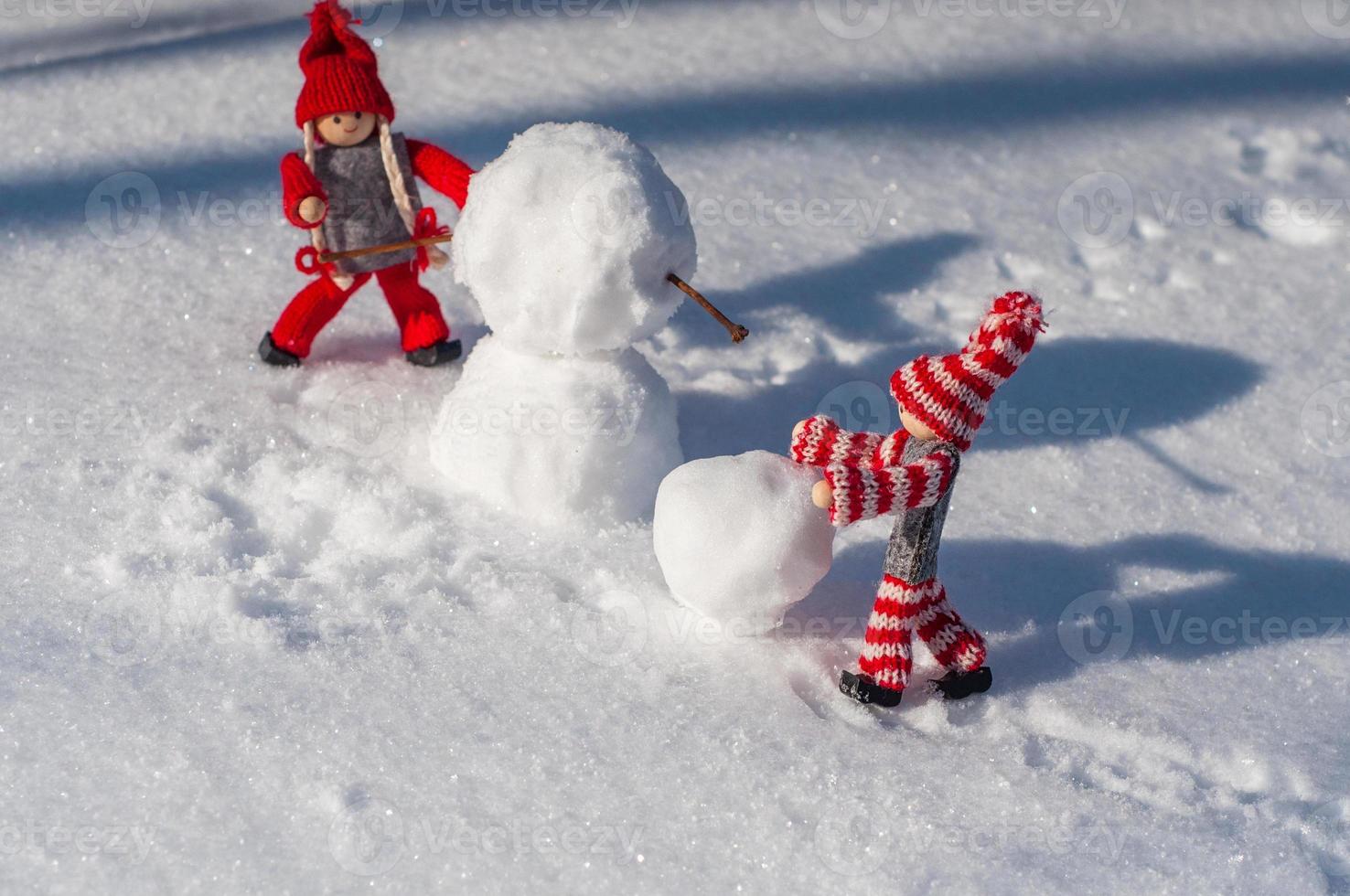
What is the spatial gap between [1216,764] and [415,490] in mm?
1504

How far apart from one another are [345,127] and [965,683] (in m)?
A: 1.58

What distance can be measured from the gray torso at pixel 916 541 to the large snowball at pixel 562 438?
→ 1.87ft

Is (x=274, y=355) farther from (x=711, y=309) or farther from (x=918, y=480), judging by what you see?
(x=918, y=480)

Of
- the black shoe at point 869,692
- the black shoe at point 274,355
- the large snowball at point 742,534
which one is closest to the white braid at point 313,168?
the black shoe at point 274,355

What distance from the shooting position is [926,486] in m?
1.98

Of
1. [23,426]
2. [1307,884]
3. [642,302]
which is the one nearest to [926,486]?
[642,302]

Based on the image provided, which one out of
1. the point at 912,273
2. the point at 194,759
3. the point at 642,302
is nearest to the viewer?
the point at 194,759

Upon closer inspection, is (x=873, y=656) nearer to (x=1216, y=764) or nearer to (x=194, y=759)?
(x=1216, y=764)

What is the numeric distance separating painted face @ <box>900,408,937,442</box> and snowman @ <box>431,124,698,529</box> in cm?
53

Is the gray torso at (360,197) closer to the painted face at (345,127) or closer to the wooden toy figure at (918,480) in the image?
the painted face at (345,127)

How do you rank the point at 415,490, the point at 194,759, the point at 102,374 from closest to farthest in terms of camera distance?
the point at 194,759 < the point at 415,490 < the point at 102,374

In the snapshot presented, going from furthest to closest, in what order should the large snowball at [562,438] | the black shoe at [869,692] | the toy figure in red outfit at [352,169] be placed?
the toy figure in red outfit at [352,169] → the large snowball at [562,438] → the black shoe at [869,692]

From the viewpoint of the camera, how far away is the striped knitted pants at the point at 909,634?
6.95 ft

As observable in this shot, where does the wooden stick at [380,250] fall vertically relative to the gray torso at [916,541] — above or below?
above
